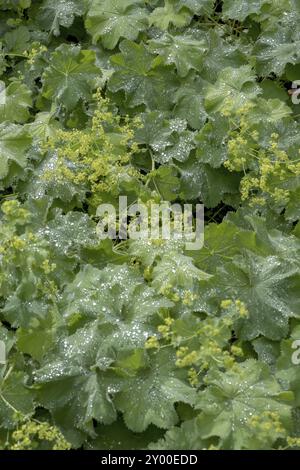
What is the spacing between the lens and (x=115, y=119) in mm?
3924

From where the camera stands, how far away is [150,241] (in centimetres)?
317

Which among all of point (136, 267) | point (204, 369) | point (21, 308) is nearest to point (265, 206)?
point (136, 267)

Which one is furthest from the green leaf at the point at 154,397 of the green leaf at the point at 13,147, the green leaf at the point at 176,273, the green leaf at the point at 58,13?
the green leaf at the point at 58,13

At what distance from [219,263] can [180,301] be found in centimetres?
35

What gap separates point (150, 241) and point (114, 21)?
64.9 inches

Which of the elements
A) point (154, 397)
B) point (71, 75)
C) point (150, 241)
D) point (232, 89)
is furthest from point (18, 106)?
point (154, 397)

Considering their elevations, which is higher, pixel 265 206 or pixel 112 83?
pixel 112 83

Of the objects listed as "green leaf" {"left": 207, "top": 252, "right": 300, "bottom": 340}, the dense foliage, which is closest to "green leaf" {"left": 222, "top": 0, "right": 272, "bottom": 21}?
the dense foliage

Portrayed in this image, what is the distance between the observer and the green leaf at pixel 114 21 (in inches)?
164

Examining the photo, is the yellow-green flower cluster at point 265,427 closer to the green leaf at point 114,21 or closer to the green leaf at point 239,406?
the green leaf at point 239,406

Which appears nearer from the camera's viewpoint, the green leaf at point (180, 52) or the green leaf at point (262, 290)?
the green leaf at point (262, 290)

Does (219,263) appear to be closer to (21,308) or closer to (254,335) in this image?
(254,335)

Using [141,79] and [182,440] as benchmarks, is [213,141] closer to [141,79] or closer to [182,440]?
[141,79]

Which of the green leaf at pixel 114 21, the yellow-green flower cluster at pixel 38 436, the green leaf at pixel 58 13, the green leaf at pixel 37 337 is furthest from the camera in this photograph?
the green leaf at pixel 58 13
